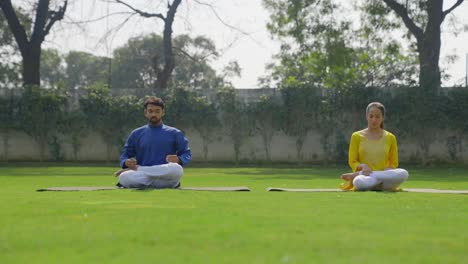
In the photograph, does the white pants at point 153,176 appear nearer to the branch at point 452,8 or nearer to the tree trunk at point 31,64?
the branch at point 452,8

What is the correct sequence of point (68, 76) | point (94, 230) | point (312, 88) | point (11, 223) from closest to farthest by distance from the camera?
1. point (94, 230)
2. point (11, 223)
3. point (312, 88)
4. point (68, 76)

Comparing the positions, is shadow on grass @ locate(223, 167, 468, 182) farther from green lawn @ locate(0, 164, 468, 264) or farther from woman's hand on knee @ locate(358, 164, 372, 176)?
green lawn @ locate(0, 164, 468, 264)

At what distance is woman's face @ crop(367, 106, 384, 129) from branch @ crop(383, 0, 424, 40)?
43.5 feet

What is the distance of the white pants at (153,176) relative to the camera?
332 inches

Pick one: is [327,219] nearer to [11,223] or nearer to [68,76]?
[11,223]

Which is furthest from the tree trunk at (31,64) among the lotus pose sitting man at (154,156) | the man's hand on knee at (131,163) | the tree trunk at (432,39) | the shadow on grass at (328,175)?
the man's hand on knee at (131,163)

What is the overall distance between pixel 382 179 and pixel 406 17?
13872mm

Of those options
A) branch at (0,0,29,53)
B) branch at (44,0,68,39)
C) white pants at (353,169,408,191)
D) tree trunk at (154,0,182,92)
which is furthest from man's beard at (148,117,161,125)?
branch at (44,0,68,39)

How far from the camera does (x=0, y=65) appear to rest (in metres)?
29.8

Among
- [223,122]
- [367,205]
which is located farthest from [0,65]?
[367,205]

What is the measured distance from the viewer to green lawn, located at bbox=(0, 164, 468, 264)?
332 cm

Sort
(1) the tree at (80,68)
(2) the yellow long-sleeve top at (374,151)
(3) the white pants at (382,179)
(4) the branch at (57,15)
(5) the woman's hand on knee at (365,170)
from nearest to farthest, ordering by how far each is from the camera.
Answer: (3) the white pants at (382,179), (5) the woman's hand on knee at (365,170), (2) the yellow long-sleeve top at (374,151), (4) the branch at (57,15), (1) the tree at (80,68)

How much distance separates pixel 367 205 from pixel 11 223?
8.98 ft

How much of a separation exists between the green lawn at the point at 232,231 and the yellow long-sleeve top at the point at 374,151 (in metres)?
2.12
